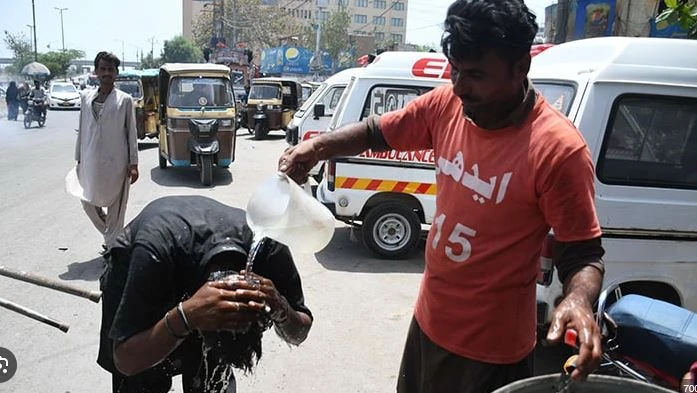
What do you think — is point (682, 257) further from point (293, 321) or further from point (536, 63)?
point (293, 321)

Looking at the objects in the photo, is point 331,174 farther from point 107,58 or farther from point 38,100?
point 38,100

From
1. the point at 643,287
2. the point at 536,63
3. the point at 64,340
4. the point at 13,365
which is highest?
the point at 536,63

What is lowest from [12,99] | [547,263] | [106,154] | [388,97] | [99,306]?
[99,306]

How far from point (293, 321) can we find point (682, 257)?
2.78 m

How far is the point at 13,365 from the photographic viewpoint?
2869 mm

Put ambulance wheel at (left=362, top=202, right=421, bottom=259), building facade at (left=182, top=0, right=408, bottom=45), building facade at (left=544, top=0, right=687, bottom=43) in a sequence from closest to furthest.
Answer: ambulance wheel at (left=362, top=202, right=421, bottom=259)
building facade at (left=544, top=0, right=687, bottom=43)
building facade at (left=182, top=0, right=408, bottom=45)

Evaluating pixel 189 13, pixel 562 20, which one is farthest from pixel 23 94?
pixel 189 13

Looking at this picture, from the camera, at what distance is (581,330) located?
1347 mm

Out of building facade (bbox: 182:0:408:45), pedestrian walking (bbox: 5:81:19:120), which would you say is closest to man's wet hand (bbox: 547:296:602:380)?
pedestrian walking (bbox: 5:81:19:120)

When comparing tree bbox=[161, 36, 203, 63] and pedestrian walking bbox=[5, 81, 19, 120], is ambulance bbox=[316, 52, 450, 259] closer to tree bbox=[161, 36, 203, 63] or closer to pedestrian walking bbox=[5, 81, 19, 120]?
pedestrian walking bbox=[5, 81, 19, 120]

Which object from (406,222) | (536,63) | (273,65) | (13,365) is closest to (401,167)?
(406,222)

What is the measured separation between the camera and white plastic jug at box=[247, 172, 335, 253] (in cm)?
166

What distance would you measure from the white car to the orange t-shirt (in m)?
31.2

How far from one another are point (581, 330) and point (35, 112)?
22470mm
